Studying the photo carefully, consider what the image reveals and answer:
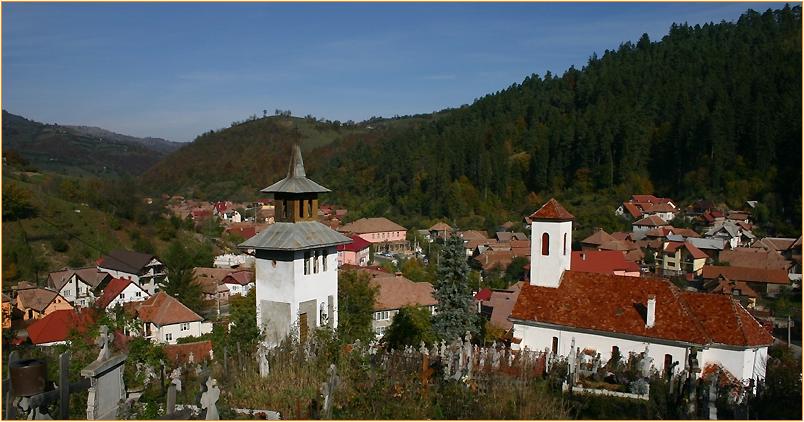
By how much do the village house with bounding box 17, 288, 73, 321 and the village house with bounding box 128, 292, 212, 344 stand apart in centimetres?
613

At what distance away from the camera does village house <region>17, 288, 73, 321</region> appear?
36556 mm

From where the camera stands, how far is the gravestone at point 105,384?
8.95 meters

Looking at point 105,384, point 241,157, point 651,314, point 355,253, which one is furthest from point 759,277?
point 241,157

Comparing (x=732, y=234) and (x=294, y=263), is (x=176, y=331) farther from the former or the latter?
(x=732, y=234)

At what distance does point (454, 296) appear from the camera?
953 inches

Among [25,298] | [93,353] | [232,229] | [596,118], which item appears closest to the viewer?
[93,353]

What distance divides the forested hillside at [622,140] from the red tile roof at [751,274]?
60.8 feet

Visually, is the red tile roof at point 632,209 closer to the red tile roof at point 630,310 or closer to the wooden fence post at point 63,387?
the red tile roof at point 630,310

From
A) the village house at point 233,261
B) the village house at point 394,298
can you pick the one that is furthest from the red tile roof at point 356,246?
the village house at point 394,298

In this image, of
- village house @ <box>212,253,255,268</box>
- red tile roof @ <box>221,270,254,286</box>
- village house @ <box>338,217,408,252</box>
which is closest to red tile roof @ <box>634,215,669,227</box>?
village house @ <box>338,217,408,252</box>

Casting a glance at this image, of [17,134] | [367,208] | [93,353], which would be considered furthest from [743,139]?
[17,134]

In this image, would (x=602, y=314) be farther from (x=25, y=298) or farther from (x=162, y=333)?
(x=25, y=298)

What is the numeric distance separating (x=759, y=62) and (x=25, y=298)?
84.7m

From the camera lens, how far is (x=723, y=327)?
18.0 m
